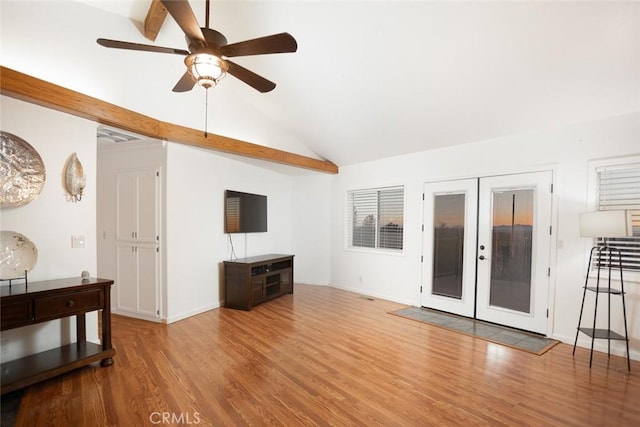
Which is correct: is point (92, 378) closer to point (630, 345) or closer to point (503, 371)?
point (503, 371)

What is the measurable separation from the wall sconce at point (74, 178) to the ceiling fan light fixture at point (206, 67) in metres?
1.78

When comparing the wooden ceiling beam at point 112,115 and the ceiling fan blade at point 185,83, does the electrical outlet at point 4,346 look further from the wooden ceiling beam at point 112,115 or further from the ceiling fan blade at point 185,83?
the ceiling fan blade at point 185,83

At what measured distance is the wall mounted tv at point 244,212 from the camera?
4.91 metres

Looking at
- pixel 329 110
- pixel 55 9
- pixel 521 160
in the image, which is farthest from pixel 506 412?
pixel 55 9

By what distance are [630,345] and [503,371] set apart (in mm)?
1548

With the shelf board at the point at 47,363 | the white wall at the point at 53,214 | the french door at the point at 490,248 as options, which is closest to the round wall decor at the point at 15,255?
the white wall at the point at 53,214

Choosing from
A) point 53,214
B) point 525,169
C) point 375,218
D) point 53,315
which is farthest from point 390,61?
point 53,315

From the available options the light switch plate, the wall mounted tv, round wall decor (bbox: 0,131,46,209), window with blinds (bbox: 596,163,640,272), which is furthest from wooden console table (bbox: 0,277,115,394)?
window with blinds (bbox: 596,163,640,272)

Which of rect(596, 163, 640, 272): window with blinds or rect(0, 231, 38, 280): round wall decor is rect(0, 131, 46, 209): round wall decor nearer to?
rect(0, 231, 38, 280): round wall decor

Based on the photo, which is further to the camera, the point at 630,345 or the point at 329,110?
the point at 329,110

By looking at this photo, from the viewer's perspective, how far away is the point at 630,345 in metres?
3.11

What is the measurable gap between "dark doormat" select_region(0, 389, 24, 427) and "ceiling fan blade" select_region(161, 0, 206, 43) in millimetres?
2861

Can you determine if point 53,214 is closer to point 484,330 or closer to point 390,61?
point 390,61

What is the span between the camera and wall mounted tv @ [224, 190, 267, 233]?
16.1 feet
